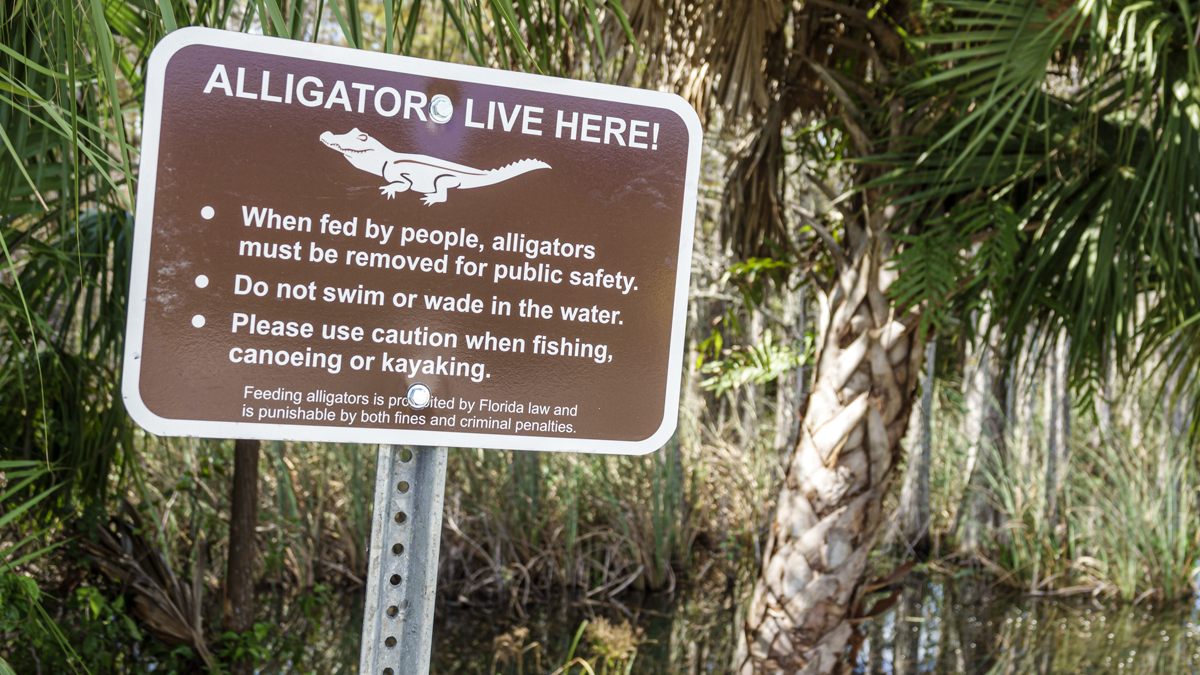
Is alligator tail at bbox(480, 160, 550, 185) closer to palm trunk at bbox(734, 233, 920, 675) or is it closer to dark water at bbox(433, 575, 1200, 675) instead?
palm trunk at bbox(734, 233, 920, 675)

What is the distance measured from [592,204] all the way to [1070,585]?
648cm

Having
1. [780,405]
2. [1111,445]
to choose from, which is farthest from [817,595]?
[1111,445]

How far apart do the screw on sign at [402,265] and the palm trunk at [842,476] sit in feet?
6.57

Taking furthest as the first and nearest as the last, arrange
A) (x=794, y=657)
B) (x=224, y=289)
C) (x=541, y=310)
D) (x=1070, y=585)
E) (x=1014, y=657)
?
(x=1070, y=585)
(x=1014, y=657)
(x=794, y=657)
(x=541, y=310)
(x=224, y=289)

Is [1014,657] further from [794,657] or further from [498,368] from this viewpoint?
[498,368]

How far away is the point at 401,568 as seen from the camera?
114cm

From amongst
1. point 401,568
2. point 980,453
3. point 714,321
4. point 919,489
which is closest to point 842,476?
point 714,321

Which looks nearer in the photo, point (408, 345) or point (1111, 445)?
point (408, 345)

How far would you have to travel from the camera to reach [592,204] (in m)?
1.19

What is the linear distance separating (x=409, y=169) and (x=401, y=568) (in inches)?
20.0

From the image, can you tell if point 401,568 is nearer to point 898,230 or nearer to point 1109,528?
point 898,230

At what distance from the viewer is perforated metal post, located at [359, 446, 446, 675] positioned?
113cm

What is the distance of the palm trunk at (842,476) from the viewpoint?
10.0 feet

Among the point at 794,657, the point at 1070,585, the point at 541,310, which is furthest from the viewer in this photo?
the point at 1070,585
